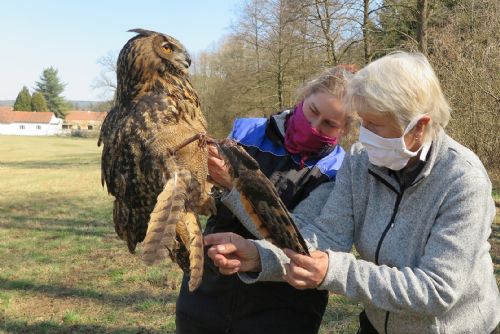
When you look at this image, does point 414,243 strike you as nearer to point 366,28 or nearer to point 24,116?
point 366,28

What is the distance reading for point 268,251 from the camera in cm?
255

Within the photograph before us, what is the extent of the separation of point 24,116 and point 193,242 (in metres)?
105

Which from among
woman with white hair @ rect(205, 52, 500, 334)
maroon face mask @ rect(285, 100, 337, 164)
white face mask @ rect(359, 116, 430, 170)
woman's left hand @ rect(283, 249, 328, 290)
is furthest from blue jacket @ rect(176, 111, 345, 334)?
woman's left hand @ rect(283, 249, 328, 290)

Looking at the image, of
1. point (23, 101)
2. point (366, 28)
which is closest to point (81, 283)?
point (366, 28)

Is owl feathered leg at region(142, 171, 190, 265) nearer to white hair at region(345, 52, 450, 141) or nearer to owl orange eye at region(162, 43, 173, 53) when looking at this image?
owl orange eye at region(162, 43, 173, 53)

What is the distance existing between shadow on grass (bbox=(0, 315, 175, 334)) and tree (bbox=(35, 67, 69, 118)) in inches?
4084

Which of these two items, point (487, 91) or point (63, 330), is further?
point (487, 91)

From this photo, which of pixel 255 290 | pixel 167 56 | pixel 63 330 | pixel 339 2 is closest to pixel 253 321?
pixel 255 290

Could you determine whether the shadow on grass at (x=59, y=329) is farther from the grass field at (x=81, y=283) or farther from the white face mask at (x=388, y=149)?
the white face mask at (x=388, y=149)

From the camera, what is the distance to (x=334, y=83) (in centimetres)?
280

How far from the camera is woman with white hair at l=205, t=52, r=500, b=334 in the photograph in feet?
7.11

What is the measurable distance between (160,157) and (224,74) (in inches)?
1032

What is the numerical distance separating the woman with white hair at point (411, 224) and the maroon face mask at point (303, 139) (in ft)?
1.24

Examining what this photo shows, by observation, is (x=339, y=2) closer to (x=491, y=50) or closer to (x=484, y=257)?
(x=491, y=50)
